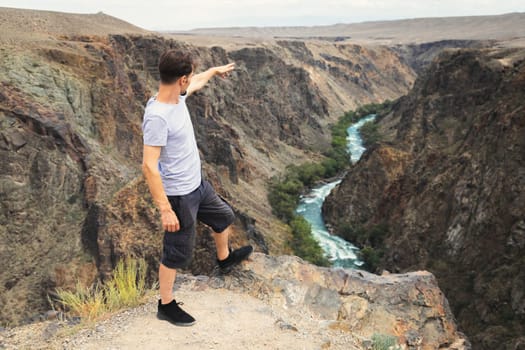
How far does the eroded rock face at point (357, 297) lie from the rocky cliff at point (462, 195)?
12.6 metres

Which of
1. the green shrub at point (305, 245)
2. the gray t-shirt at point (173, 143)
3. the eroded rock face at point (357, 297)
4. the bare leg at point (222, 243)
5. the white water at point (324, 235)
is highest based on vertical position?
the gray t-shirt at point (173, 143)

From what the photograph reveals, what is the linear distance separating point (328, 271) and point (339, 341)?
1.98m

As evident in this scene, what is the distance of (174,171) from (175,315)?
187cm

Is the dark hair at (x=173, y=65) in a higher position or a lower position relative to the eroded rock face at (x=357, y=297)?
higher

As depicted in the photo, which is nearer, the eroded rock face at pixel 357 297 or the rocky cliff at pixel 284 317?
the rocky cliff at pixel 284 317

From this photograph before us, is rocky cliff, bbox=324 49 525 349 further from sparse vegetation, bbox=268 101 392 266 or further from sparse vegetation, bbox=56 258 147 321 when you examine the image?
sparse vegetation, bbox=56 258 147 321

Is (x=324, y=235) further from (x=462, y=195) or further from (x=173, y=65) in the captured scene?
(x=173, y=65)

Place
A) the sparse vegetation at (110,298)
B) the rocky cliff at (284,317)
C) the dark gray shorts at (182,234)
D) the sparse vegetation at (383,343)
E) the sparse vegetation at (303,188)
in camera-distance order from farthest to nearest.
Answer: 1. the sparse vegetation at (303,188)
2. the sparse vegetation at (383,343)
3. the sparse vegetation at (110,298)
4. the rocky cliff at (284,317)
5. the dark gray shorts at (182,234)

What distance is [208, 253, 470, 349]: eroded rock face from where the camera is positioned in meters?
6.95

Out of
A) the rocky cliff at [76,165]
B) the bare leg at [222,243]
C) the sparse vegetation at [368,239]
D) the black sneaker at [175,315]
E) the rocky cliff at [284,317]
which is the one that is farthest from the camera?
the sparse vegetation at [368,239]

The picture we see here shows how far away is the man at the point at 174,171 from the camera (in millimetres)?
4582

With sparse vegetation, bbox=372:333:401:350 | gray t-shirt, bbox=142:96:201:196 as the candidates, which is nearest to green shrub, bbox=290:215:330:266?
sparse vegetation, bbox=372:333:401:350

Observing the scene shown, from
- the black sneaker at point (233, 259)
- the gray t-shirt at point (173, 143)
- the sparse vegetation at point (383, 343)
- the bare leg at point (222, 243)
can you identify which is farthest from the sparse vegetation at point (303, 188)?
the gray t-shirt at point (173, 143)

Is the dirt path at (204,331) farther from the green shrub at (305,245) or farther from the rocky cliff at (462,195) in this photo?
the green shrub at (305,245)
